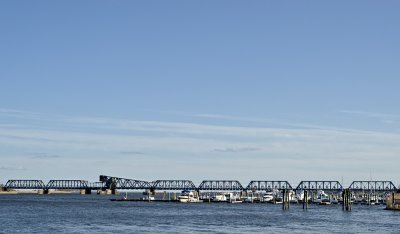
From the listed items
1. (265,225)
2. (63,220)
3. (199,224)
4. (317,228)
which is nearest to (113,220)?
(63,220)

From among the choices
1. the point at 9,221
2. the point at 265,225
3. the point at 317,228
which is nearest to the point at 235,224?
the point at 265,225

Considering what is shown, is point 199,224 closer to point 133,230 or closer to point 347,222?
point 133,230

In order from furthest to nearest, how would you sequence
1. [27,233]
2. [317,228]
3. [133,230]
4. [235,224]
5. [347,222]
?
[347,222] < [235,224] < [317,228] < [133,230] < [27,233]

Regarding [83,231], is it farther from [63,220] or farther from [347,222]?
[347,222]

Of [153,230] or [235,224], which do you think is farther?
[235,224]

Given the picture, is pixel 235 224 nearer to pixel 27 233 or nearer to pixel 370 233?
pixel 370 233

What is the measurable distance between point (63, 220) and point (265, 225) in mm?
39381

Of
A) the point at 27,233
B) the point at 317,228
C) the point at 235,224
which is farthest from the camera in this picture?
the point at 235,224

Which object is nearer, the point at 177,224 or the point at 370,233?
the point at 370,233

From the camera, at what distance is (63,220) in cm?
14950

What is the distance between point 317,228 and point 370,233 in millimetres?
12299

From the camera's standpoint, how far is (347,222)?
155125 millimetres

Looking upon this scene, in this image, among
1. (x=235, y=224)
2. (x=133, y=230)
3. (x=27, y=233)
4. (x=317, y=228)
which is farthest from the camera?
(x=235, y=224)

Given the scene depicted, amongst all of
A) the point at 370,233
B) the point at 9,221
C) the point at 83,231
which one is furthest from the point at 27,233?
the point at 370,233
